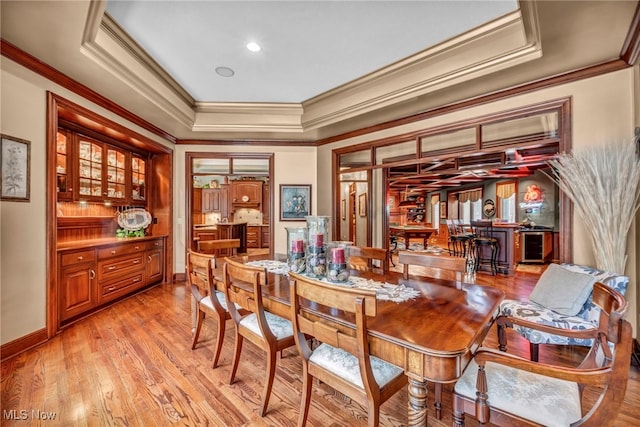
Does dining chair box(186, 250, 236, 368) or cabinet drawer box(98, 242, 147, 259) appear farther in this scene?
cabinet drawer box(98, 242, 147, 259)

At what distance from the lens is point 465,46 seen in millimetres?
2607

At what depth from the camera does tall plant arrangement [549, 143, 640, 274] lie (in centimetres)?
214

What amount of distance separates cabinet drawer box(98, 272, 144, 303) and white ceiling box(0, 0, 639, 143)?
7.60 ft

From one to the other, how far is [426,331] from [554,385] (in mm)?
643

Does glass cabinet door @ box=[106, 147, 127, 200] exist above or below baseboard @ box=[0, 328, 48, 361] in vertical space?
above

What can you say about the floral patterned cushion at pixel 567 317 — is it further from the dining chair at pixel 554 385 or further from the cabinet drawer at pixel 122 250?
the cabinet drawer at pixel 122 250

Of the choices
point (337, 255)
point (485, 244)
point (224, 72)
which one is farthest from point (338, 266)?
point (485, 244)

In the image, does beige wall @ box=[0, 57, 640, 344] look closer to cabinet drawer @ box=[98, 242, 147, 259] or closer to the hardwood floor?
the hardwood floor

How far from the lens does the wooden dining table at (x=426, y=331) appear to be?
1.03 m

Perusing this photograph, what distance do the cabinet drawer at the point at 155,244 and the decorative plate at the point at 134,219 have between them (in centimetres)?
32

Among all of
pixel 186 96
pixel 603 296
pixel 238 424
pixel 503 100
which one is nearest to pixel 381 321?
pixel 603 296

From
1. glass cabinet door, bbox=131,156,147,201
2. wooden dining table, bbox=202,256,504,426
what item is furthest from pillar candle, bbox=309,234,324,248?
glass cabinet door, bbox=131,156,147,201

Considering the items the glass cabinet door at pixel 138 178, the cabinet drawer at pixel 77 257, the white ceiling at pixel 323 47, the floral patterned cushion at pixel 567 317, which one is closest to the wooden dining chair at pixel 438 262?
the floral patterned cushion at pixel 567 317

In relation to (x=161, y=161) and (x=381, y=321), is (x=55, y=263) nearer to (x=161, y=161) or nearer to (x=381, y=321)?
(x=161, y=161)
